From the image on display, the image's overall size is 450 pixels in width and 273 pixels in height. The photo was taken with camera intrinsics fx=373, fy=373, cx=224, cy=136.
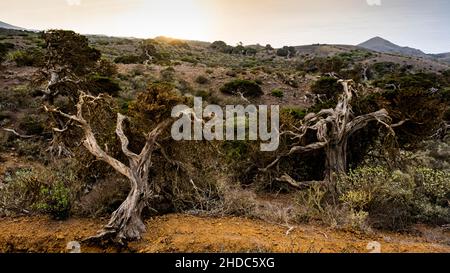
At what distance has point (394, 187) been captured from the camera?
7426mm

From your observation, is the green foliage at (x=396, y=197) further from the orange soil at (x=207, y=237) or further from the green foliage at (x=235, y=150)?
the green foliage at (x=235, y=150)

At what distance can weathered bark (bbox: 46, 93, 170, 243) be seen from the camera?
18.8 ft

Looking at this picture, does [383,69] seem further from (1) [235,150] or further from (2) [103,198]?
(2) [103,198]

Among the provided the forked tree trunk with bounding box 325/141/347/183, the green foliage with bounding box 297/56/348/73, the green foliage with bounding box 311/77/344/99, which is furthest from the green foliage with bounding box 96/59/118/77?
the green foliage with bounding box 297/56/348/73

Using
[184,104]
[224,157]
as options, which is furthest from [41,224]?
[224,157]

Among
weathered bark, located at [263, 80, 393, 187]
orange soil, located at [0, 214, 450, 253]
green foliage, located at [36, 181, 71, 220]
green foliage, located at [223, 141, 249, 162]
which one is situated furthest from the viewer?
green foliage, located at [223, 141, 249, 162]

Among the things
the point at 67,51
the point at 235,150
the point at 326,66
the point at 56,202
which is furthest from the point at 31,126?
the point at 326,66

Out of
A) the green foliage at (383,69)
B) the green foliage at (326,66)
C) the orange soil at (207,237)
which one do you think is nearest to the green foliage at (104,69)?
Result: the orange soil at (207,237)

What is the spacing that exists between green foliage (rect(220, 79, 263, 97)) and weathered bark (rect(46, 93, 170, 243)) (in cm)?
1457

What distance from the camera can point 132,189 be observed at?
6.40 metres

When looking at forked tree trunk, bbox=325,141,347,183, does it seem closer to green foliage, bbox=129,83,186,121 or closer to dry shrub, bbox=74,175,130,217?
green foliage, bbox=129,83,186,121

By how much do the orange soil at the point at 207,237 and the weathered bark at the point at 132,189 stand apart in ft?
0.71
